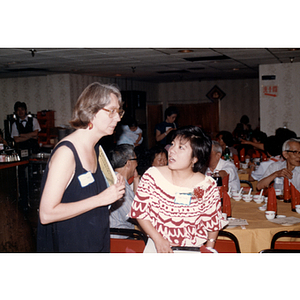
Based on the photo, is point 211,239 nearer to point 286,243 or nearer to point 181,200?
point 181,200

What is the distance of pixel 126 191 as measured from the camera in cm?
277

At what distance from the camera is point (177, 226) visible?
87.7 inches

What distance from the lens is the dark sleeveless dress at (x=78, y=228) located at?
1.88 meters

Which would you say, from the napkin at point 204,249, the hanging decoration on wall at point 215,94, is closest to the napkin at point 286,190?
the napkin at point 204,249

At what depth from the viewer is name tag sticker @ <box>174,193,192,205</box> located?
7.09 ft

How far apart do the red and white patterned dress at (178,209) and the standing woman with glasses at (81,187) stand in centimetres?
26

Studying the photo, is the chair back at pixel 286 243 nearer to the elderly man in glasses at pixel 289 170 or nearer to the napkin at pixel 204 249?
the napkin at pixel 204 249

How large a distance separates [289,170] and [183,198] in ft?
5.93

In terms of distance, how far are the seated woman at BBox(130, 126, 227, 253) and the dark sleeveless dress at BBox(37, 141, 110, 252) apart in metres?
0.29

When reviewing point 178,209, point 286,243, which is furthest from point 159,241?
point 286,243
